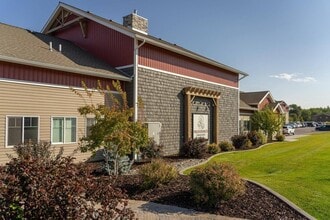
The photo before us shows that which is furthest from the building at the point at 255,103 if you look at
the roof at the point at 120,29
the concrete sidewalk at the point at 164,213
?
the concrete sidewalk at the point at 164,213

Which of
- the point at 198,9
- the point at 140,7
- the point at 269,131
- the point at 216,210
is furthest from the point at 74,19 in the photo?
the point at 269,131

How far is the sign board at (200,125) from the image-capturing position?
20.6m

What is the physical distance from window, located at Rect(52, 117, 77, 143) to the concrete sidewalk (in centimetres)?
741

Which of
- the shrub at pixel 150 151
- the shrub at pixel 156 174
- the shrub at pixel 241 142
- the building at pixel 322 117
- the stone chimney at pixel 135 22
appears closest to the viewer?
the shrub at pixel 156 174

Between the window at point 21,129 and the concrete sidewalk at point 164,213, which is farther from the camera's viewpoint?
the window at point 21,129

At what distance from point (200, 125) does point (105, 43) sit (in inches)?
340

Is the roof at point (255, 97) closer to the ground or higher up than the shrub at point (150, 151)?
higher up

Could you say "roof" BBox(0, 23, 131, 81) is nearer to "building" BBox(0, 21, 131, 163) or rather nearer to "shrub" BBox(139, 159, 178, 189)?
"building" BBox(0, 21, 131, 163)

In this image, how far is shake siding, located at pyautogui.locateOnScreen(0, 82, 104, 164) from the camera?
38.1ft

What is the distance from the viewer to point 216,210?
6.96m

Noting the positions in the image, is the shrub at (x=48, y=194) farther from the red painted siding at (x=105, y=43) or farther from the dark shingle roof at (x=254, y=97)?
the dark shingle roof at (x=254, y=97)

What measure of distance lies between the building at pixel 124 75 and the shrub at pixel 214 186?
5906 mm

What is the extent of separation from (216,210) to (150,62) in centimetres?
1145

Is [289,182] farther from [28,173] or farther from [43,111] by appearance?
[43,111]
